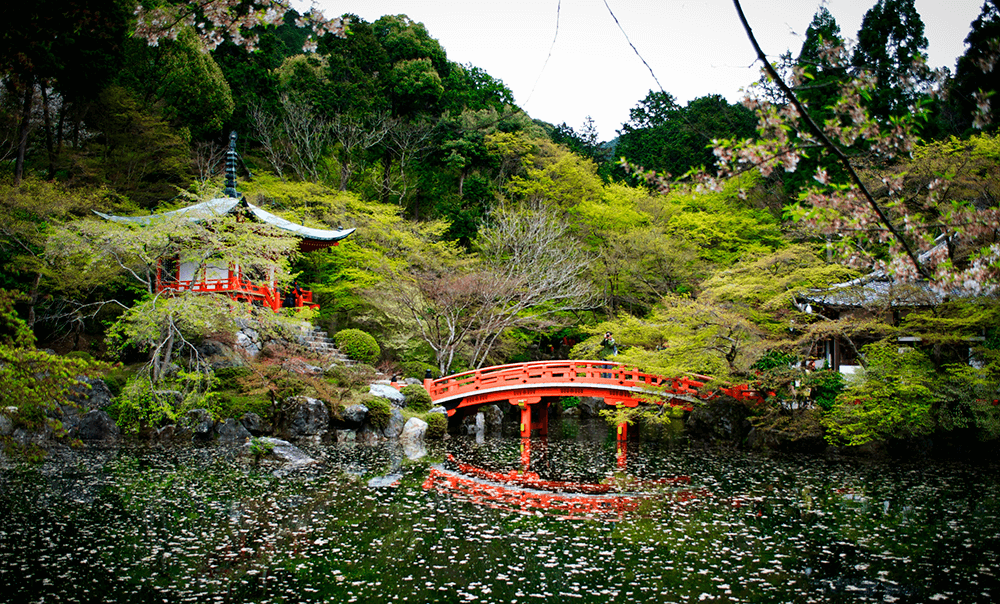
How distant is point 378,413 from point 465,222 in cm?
1245

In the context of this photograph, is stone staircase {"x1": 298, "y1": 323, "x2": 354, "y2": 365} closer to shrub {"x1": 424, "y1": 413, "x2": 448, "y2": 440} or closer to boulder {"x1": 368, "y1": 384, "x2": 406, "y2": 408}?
boulder {"x1": 368, "y1": 384, "x2": 406, "y2": 408}

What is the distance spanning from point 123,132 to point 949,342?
23.7 m

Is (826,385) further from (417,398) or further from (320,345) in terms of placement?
(320,345)

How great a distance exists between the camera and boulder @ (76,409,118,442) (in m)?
13.9

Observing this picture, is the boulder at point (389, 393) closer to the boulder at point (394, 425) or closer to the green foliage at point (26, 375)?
the boulder at point (394, 425)

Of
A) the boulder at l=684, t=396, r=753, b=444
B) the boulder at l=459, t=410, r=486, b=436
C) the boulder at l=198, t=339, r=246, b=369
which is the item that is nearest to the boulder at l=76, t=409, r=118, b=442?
the boulder at l=198, t=339, r=246, b=369

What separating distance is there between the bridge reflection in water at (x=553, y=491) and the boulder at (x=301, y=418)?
4.13m

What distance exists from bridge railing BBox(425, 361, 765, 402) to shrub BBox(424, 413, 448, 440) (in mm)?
1207

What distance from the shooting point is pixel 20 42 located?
425cm

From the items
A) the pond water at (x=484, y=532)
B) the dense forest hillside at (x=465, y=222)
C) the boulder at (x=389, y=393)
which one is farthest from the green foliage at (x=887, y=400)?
the boulder at (x=389, y=393)

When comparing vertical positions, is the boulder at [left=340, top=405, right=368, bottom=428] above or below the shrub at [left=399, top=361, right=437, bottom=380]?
below

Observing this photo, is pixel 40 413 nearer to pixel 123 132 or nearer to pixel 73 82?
pixel 73 82

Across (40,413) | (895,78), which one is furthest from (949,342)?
(40,413)

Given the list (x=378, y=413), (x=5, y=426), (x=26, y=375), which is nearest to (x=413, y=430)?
(x=378, y=413)
